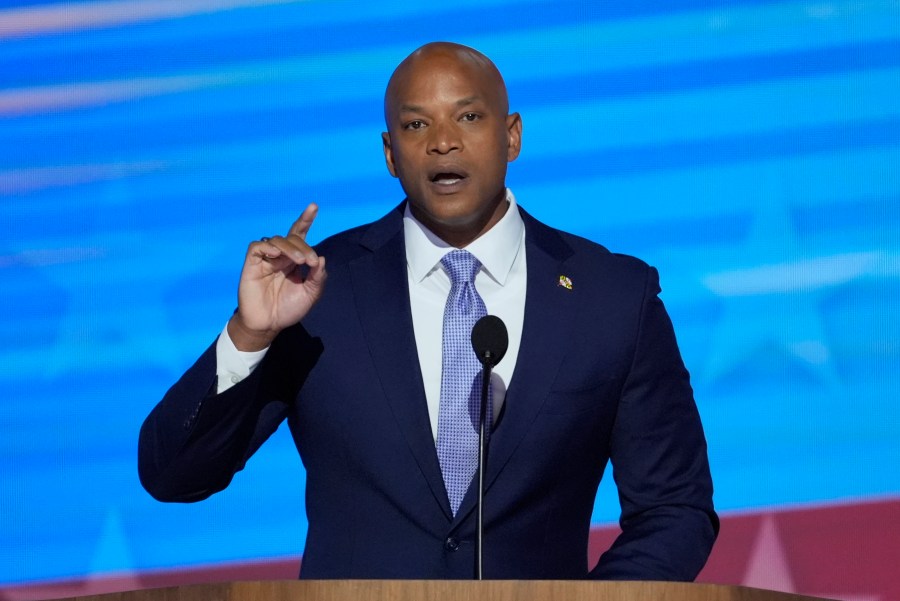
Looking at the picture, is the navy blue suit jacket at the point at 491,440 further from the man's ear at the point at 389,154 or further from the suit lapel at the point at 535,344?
the man's ear at the point at 389,154

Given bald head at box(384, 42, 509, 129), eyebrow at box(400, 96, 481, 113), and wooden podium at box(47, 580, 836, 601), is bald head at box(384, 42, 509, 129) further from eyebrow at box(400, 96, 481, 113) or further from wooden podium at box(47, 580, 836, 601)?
wooden podium at box(47, 580, 836, 601)

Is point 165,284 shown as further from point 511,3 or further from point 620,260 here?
point 620,260

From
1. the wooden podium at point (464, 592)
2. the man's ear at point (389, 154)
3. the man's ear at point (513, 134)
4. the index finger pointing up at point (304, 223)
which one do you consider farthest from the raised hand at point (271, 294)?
the wooden podium at point (464, 592)

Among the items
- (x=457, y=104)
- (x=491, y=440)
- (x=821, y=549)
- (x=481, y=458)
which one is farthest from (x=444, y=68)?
(x=821, y=549)

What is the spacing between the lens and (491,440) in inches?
93.0

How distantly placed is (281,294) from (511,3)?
4.86 feet

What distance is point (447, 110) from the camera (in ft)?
8.16

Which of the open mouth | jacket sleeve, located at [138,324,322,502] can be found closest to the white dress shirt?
the open mouth

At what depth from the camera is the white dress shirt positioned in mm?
2455

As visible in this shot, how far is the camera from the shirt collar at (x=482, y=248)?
8.30 feet

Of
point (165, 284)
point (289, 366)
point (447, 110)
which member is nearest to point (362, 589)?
point (289, 366)

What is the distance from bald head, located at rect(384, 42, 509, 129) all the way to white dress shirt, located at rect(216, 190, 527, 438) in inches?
7.4

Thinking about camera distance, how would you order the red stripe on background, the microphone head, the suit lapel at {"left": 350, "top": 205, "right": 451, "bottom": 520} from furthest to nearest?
the red stripe on background → the suit lapel at {"left": 350, "top": 205, "right": 451, "bottom": 520} → the microphone head

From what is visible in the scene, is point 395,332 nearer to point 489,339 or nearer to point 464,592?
point 489,339
